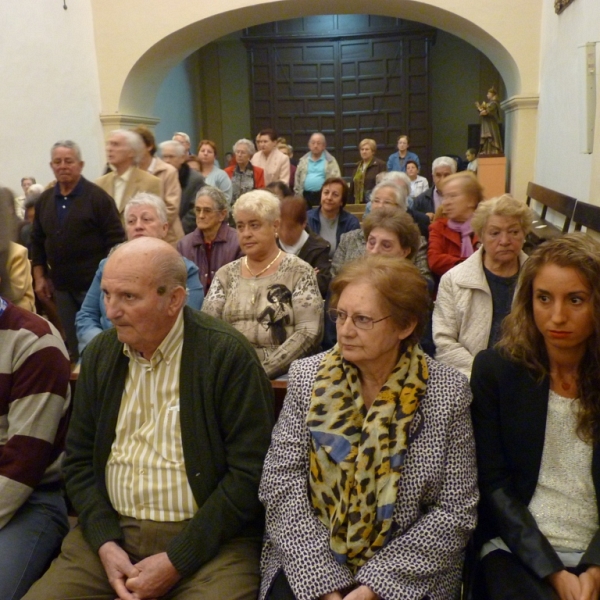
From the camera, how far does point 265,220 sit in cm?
286

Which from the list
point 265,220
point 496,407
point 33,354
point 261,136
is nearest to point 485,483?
point 496,407

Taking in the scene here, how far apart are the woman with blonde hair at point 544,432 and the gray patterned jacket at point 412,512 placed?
89mm

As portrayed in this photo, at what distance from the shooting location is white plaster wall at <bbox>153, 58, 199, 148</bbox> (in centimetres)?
1012

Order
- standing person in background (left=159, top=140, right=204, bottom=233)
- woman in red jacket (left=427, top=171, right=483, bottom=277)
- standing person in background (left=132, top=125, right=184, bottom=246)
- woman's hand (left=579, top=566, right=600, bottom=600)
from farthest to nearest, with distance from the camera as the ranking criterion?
standing person in background (left=159, top=140, right=204, bottom=233)
standing person in background (left=132, top=125, right=184, bottom=246)
woman in red jacket (left=427, top=171, right=483, bottom=277)
woman's hand (left=579, top=566, right=600, bottom=600)

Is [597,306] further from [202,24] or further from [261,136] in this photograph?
[202,24]

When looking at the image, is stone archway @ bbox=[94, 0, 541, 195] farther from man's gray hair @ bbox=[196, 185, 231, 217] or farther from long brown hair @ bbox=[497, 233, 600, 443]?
long brown hair @ bbox=[497, 233, 600, 443]

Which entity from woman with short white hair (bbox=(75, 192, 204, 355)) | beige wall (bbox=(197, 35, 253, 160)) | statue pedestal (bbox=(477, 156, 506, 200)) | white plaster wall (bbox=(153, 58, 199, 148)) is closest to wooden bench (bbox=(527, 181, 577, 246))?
statue pedestal (bbox=(477, 156, 506, 200))

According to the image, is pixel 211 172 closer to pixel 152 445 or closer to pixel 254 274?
pixel 254 274

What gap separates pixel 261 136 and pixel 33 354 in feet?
17.4

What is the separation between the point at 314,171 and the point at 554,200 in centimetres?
253

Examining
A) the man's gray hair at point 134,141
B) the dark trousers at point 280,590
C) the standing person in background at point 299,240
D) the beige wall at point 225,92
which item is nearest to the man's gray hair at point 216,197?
the standing person in background at point 299,240

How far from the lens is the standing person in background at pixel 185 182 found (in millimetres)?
4738

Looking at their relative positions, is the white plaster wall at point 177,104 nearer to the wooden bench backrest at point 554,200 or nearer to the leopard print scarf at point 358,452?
the wooden bench backrest at point 554,200

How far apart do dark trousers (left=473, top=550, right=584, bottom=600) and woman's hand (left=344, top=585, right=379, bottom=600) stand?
310mm
